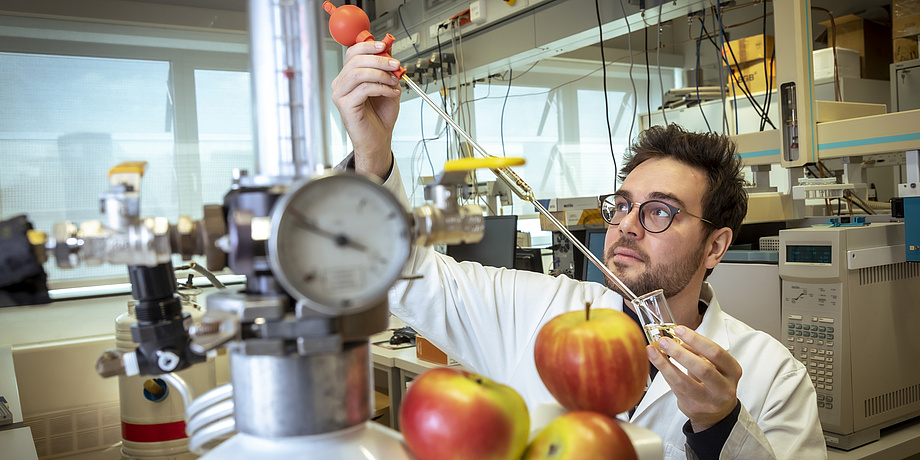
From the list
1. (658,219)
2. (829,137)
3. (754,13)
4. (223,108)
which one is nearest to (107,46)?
(223,108)

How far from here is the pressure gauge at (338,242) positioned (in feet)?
1.01

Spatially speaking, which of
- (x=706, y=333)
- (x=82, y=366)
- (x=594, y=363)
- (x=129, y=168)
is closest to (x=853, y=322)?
(x=706, y=333)

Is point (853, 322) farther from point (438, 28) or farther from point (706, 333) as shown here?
point (438, 28)

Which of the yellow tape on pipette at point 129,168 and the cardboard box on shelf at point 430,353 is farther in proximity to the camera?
the cardboard box on shelf at point 430,353

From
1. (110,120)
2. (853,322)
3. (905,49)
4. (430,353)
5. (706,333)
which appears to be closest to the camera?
(706,333)

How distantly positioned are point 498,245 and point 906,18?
302cm

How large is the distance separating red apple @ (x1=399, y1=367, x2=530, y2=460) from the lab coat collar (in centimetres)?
93

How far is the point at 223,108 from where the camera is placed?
330cm

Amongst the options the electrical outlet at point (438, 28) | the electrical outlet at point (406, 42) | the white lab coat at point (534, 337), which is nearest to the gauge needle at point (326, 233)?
the white lab coat at point (534, 337)

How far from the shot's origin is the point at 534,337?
1.46 m

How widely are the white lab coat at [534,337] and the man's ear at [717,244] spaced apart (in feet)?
0.29

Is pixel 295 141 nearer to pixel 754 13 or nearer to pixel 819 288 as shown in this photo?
pixel 819 288

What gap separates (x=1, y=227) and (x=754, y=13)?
6.13 meters

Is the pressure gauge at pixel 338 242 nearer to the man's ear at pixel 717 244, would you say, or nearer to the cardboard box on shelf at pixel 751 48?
the man's ear at pixel 717 244
